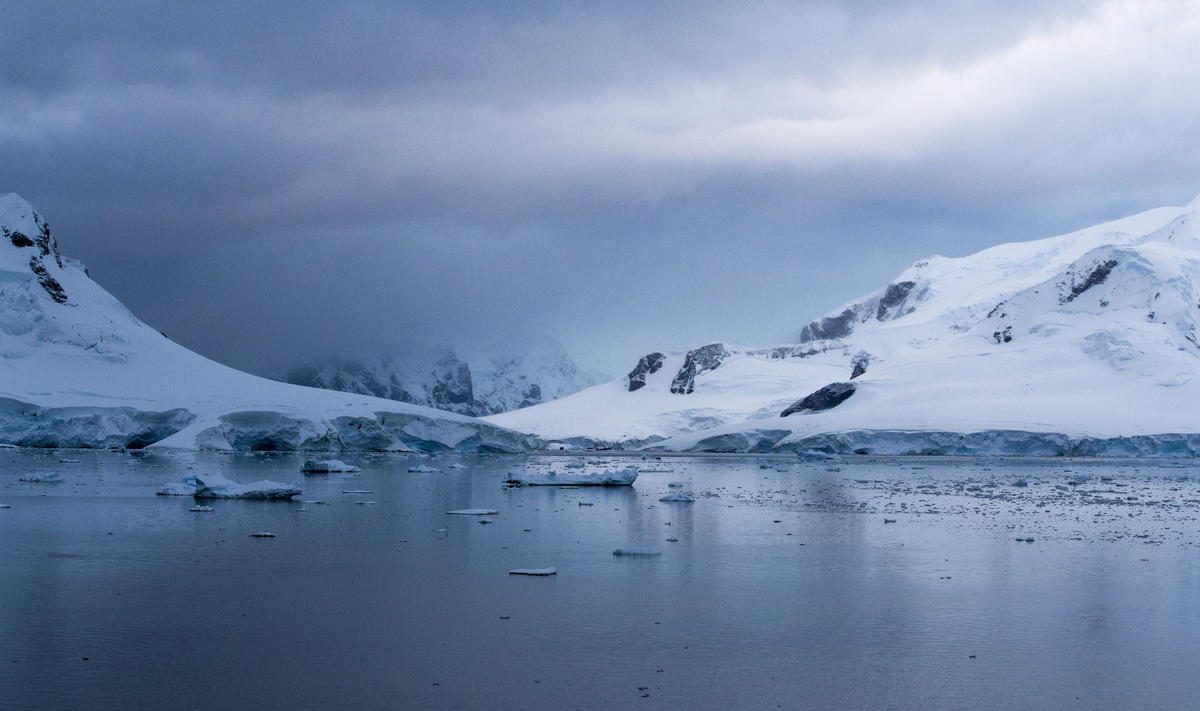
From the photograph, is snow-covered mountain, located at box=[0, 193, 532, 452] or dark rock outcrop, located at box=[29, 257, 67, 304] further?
dark rock outcrop, located at box=[29, 257, 67, 304]

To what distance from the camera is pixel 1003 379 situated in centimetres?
7519

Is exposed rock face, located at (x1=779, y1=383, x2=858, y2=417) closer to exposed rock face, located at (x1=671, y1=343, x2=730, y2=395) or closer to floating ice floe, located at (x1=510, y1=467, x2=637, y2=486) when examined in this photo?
exposed rock face, located at (x1=671, y1=343, x2=730, y2=395)

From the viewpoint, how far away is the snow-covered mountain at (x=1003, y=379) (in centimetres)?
6259

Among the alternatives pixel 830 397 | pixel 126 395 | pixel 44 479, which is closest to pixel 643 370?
pixel 830 397

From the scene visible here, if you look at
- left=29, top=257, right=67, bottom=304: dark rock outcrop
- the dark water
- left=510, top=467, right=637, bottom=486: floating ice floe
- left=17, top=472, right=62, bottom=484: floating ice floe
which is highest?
left=29, top=257, right=67, bottom=304: dark rock outcrop

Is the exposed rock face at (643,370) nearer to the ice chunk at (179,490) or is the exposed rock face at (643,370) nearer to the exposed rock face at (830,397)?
the exposed rock face at (830,397)

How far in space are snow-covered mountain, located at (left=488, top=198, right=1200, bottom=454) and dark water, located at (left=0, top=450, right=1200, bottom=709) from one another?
4633cm

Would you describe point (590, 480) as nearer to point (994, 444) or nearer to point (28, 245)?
point (994, 444)

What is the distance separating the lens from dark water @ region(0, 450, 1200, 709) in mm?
6840

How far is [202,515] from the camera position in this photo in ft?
56.9

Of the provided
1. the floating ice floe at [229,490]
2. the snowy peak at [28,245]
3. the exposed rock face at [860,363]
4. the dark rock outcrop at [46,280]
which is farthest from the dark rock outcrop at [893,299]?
the floating ice floe at [229,490]

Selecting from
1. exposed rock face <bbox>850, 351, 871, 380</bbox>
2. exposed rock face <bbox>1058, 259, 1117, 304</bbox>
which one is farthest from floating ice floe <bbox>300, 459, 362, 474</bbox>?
exposed rock face <bbox>850, 351, 871, 380</bbox>

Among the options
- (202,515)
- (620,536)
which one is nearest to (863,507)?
(620,536)

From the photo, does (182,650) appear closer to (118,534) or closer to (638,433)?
(118,534)
